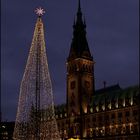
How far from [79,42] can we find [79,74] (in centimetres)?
1510

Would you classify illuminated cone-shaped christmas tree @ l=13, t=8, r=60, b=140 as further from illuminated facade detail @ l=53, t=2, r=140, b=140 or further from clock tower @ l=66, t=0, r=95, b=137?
clock tower @ l=66, t=0, r=95, b=137

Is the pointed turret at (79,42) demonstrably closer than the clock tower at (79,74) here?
No

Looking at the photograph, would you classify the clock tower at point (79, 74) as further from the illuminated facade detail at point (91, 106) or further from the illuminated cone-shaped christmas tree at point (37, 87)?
the illuminated cone-shaped christmas tree at point (37, 87)

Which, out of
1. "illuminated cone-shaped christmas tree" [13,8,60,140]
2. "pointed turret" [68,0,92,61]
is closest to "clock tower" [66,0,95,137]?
"pointed turret" [68,0,92,61]

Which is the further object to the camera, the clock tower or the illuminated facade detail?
the clock tower

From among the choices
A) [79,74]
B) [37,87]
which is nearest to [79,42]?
[79,74]

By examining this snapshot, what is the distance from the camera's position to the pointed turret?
156m

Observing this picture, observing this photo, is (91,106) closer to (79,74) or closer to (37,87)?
(79,74)

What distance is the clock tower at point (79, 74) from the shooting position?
15050 centimetres

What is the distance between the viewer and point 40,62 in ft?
193

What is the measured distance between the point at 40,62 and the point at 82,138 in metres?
89.8

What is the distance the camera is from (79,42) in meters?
158

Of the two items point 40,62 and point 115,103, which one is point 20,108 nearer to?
point 40,62

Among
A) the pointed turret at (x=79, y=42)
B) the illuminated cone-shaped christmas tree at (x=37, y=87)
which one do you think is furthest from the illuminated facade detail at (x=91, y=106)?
the illuminated cone-shaped christmas tree at (x=37, y=87)
